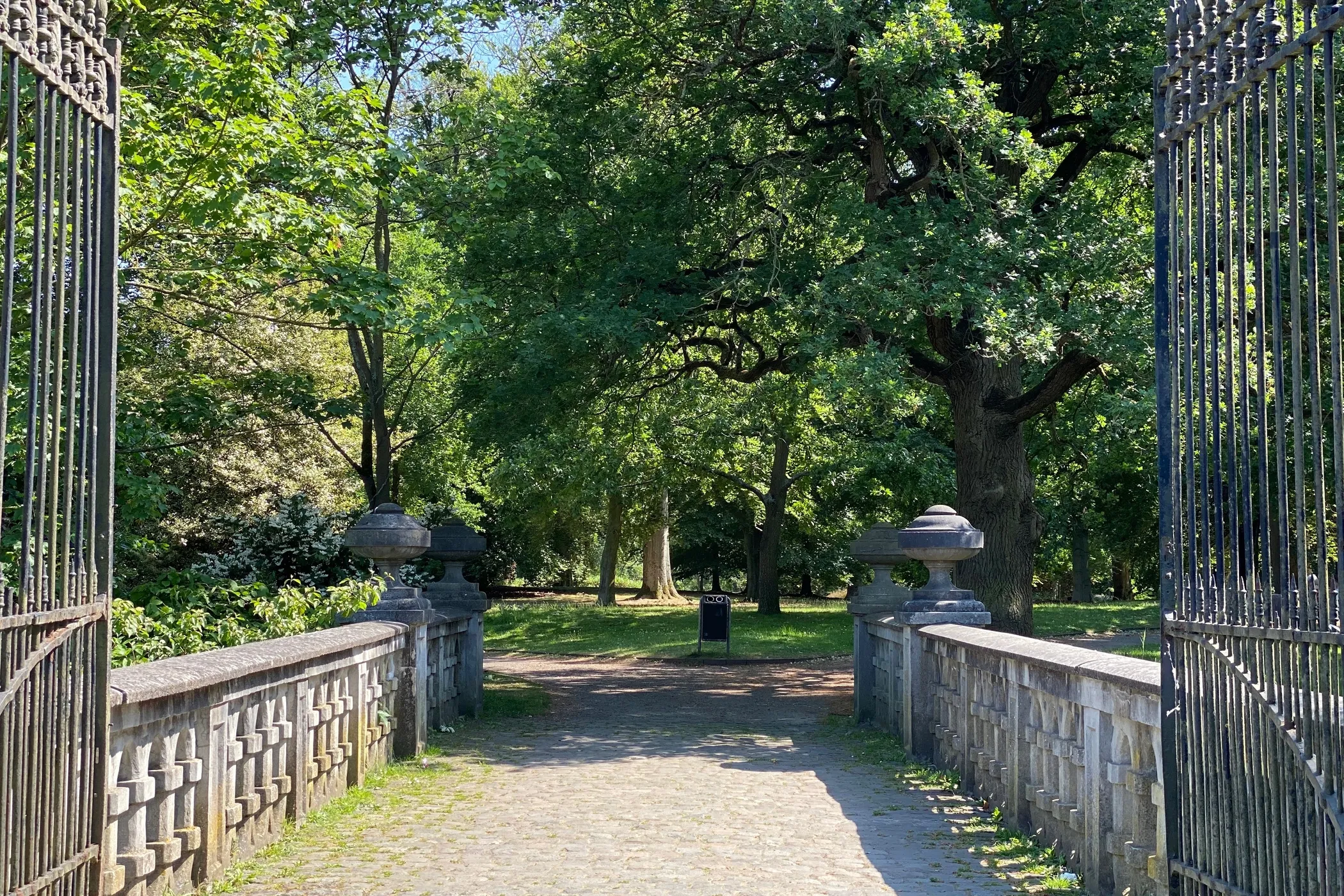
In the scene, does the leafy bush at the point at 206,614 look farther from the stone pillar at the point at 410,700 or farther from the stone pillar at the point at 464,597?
the stone pillar at the point at 464,597

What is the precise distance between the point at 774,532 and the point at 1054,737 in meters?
25.1

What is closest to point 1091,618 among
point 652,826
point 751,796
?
point 751,796

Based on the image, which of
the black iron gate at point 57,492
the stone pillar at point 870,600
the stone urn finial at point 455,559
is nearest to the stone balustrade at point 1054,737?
the stone pillar at point 870,600

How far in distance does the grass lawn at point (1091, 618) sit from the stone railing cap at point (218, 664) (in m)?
19.6

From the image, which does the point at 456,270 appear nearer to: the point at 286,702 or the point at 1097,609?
the point at 286,702

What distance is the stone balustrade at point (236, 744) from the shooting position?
5293mm

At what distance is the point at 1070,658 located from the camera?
6906mm

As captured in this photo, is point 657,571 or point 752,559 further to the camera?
point 752,559

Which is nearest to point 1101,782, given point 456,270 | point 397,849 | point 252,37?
point 397,849

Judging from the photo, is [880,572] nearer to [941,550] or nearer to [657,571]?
[941,550]

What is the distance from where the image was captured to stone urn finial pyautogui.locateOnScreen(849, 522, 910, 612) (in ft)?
46.8

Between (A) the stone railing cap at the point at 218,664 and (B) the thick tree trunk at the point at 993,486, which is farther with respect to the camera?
(B) the thick tree trunk at the point at 993,486

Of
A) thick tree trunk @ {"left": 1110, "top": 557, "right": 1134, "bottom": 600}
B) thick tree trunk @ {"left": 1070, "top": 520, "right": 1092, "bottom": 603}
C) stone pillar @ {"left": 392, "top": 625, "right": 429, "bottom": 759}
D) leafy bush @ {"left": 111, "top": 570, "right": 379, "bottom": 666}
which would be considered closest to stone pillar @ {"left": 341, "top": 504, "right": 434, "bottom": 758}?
stone pillar @ {"left": 392, "top": 625, "right": 429, "bottom": 759}

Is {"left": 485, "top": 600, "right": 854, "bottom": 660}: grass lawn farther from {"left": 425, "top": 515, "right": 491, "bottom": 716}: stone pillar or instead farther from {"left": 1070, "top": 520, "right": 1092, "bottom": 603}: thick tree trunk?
{"left": 425, "top": 515, "right": 491, "bottom": 716}: stone pillar
